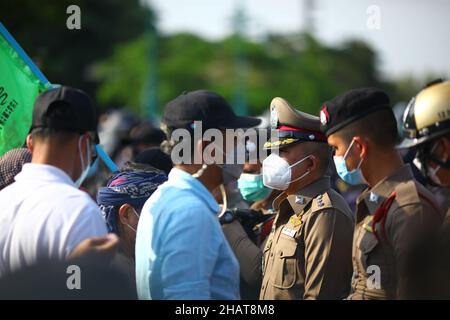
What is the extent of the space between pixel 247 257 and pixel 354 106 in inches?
63.7

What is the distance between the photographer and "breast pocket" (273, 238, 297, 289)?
5211mm

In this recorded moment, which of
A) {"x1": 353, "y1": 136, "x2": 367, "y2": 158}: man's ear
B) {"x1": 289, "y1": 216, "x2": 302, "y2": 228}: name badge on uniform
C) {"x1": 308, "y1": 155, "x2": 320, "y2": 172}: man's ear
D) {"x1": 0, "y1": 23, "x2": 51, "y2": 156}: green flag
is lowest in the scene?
{"x1": 289, "y1": 216, "x2": 302, "y2": 228}: name badge on uniform

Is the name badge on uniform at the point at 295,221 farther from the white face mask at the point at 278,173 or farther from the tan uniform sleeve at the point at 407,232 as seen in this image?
the tan uniform sleeve at the point at 407,232

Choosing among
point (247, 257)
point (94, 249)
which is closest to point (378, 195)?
point (247, 257)

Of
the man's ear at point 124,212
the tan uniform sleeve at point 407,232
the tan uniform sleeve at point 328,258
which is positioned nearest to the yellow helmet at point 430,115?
the tan uniform sleeve at point 407,232

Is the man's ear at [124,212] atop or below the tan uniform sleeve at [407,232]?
atop

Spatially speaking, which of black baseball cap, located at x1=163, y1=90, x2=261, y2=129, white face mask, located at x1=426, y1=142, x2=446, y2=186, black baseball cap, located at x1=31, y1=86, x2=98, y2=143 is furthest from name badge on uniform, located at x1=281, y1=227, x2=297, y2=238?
black baseball cap, located at x1=31, y1=86, x2=98, y2=143

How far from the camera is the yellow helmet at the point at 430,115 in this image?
15.1 feet

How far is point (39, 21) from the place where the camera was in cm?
3150

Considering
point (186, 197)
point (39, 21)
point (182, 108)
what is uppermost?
point (39, 21)

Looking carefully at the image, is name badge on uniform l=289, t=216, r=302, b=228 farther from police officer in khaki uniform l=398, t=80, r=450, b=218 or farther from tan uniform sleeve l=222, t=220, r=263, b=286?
police officer in khaki uniform l=398, t=80, r=450, b=218
